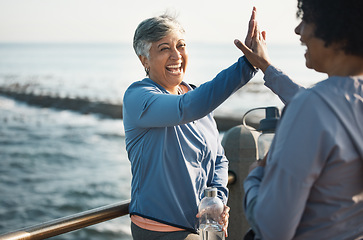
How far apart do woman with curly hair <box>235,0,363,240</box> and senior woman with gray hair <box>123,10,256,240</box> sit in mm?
695

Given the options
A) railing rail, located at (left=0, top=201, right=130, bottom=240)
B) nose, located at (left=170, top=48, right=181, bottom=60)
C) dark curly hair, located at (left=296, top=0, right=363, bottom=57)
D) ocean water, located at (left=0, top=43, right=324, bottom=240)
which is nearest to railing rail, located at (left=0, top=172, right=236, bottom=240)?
railing rail, located at (left=0, top=201, right=130, bottom=240)

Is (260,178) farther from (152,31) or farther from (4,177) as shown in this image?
(4,177)

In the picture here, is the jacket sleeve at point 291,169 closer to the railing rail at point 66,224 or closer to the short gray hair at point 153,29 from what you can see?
the railing rail at point 66,224

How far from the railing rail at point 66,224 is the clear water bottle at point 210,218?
397 millimetres

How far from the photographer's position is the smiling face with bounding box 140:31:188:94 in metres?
2.59

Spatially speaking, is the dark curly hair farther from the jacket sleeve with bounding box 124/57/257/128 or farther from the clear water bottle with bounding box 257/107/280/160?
the jacket sleeve with bounding box 124/57/257/128

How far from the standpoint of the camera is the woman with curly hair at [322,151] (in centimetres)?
135

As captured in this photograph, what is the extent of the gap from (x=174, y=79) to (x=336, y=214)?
1.37 meters

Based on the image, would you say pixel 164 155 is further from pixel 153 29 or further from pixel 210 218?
pixel 153 29

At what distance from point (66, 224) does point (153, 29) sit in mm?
1067

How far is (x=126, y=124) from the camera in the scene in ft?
8.04

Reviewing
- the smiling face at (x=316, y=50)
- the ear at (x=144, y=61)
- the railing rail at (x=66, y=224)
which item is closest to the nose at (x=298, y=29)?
the smiling face at (x=316, y=50)

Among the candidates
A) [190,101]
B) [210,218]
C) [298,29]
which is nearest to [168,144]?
[190,101]

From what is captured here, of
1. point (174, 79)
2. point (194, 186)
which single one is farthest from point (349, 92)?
point (174, 79)
